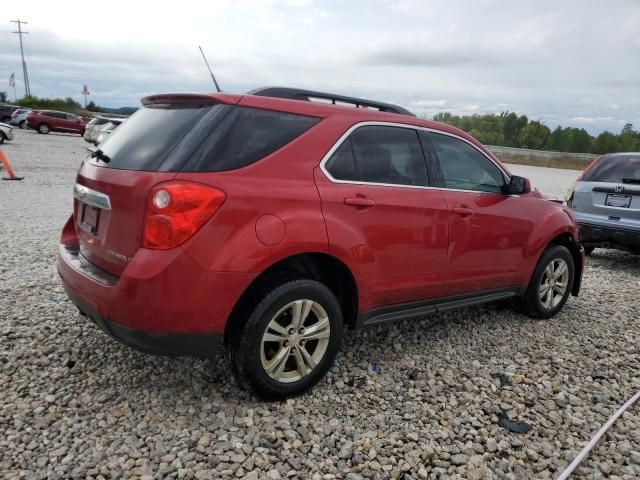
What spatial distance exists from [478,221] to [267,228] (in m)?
1.91

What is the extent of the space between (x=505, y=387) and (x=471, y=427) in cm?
63

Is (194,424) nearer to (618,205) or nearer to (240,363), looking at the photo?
(240,363)

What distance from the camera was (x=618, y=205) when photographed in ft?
22.9

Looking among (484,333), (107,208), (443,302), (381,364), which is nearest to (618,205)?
(484,333)

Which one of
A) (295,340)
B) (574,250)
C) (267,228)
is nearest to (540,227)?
(574,250)

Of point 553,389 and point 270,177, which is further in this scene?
point 553,389

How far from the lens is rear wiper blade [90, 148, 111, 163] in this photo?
303 cm

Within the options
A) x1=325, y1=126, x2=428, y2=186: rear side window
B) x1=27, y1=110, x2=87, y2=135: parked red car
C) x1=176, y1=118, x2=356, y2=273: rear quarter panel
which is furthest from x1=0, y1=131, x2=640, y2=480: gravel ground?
x1=27, y1=110, x2=87, y2=135: parked red car

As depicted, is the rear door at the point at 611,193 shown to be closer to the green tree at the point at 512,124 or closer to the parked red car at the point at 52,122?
the parked red car at the point at 52,122

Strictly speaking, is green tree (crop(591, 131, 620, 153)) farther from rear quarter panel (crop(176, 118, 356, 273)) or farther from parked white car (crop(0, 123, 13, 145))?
rear quarter panel (crop(176, 118, 356, 273))

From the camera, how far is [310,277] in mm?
3117

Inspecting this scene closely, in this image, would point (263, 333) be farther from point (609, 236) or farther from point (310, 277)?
point (609, 236)

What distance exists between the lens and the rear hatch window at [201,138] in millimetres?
2715

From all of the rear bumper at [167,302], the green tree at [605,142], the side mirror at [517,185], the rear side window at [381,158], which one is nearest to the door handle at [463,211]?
the rear side window at [381,158]
